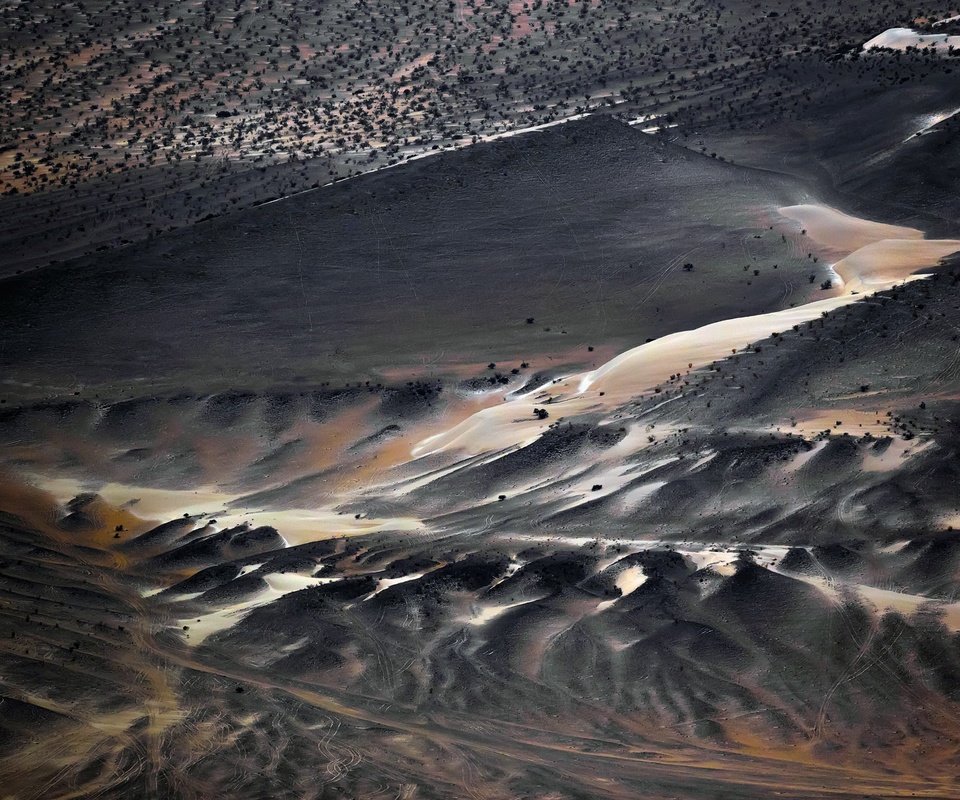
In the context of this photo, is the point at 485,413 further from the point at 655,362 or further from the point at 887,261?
the point at 887,261

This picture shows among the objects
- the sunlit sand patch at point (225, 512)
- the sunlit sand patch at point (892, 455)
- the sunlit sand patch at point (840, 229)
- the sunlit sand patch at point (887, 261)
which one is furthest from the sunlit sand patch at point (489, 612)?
the sunlit sand patch at point (840, 229)

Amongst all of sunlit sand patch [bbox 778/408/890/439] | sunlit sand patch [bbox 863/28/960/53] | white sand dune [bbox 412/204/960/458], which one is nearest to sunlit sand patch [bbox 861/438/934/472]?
sunlit sand patch [bbox 778/408/890/439]

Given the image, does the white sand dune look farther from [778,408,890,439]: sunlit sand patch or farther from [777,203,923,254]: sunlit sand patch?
[778,408,890,439]: sunlit sand patch

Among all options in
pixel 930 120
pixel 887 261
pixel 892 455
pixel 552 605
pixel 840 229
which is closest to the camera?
pixel 552 605

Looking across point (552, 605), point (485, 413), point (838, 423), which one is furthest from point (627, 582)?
point (485, 413)

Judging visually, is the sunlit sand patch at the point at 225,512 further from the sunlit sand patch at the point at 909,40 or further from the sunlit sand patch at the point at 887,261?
the sunlit sand patch at the point at 909,40

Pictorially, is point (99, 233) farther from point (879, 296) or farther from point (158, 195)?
point (879, 296)

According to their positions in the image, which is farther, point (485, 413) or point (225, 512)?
point (485, 413)

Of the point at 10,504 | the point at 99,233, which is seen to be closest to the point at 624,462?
the point at 10,504
